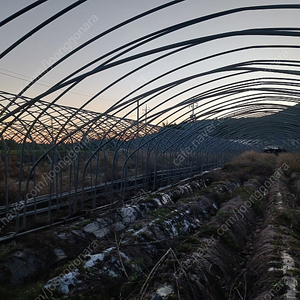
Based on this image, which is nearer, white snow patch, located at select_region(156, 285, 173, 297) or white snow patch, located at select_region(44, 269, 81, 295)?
white snow patch, located at select_region(156, 285, 173, 297)

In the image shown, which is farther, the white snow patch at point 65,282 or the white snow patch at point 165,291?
the white snow patch at point 65,282

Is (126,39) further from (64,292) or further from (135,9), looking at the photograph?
(64,292)

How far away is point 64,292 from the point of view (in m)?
5.06

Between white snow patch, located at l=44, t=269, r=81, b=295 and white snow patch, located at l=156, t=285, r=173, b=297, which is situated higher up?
white snow patch, located at l=44, t=269, r=81, b=295

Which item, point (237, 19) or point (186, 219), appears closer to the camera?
point (237, 19)

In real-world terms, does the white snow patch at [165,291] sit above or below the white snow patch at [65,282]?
below

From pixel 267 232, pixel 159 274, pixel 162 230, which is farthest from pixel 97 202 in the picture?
pixel 159 274

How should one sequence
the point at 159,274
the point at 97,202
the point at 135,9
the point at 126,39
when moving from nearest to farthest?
the point at 159,274 < the point at 135,9 < the point at 126,39 < the point at 97,202

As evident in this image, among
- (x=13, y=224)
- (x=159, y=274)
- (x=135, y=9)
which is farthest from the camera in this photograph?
(x=13, y=224)

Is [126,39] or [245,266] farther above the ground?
[126,39]

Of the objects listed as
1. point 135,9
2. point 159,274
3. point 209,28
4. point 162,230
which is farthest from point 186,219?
Answer: point 135,9

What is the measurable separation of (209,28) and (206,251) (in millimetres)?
4409

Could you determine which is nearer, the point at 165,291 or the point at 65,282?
the point at 165,291

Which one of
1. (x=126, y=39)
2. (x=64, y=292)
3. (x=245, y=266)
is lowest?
(x=245, y=266)
